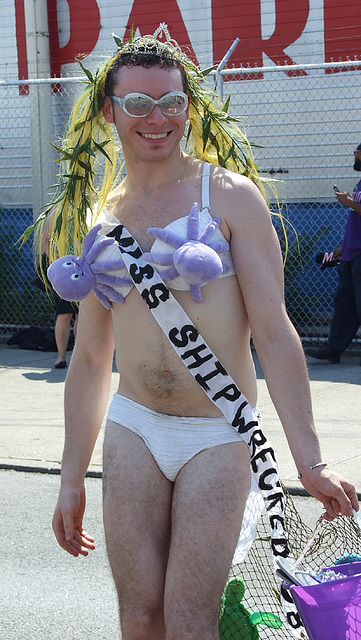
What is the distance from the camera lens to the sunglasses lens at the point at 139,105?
2623mm

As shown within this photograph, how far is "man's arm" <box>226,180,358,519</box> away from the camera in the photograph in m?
2.46

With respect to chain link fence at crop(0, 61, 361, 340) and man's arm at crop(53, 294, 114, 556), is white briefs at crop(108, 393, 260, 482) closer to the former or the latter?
man's arm at crop(53, 294, 114, 556)

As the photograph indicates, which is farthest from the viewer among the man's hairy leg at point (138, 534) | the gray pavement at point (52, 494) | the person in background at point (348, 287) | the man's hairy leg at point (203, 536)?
the person in background at point (348, 287)

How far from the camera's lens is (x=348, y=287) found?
29.2ft

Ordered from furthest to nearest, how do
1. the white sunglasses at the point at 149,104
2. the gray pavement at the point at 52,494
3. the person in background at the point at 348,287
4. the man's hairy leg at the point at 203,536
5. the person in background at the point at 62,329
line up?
the person in background at the point at 62,329 → the person in background at the point at 348,287 → the gray pavement at the point at 52,494 → the white sunglasses at the point at 149,104 → the man's hairy leg at the point at 203,536

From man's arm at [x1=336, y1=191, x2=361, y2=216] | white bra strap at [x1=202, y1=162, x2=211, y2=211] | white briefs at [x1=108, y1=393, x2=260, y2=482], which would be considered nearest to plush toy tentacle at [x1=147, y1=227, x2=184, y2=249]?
white bra strap at [x1=202, y1=162, x2=211, y2=211]

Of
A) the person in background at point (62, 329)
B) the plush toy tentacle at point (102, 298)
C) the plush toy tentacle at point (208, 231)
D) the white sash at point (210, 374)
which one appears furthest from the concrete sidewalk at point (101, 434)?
the plush toy tentacle at point (208, 231)

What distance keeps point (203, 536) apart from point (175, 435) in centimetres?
32

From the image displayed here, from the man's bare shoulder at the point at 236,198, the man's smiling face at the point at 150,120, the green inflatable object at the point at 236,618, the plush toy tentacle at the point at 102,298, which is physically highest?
the man's smiling face at the point at 150,120

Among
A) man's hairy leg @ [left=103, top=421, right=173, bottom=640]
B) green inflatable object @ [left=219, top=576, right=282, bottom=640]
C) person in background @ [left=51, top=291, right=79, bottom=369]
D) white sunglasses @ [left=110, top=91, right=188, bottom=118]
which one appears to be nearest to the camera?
man's hairy leg @ [left=103, top=421, right=173, bottom=640]

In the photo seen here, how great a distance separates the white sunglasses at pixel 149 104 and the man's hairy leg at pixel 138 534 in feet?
3.27

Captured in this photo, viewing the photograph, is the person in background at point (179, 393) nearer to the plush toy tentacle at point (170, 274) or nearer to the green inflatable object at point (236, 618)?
the plush toy tentacle at point (170, 274)

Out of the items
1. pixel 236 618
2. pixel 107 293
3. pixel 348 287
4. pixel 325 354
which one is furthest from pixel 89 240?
pixel 325 354

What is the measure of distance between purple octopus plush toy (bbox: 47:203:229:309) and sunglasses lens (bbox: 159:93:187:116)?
312 millimetres
